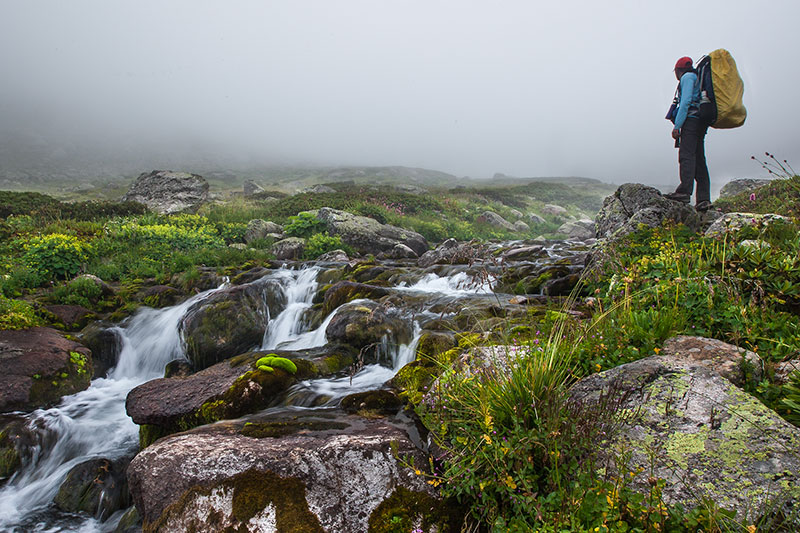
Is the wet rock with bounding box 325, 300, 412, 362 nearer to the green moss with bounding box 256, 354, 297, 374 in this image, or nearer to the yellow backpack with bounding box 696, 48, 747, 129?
the green moss with bounding box 256, 354, 297, 374

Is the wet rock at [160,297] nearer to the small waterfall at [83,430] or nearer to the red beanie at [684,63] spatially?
the small waterfall at [83,430]

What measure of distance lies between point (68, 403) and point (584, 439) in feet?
27.7

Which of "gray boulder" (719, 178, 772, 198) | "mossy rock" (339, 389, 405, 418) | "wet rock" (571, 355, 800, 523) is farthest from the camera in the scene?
"gray boulder" (719, 178, 772, 198)

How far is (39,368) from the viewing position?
259 inches

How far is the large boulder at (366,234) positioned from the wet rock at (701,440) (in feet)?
53.9

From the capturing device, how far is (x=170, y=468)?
10.1 feet

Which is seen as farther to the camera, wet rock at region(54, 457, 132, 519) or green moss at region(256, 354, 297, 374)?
green moss at region(256, 354, 297, 374)

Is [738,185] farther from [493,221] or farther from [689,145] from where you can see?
[689,145]

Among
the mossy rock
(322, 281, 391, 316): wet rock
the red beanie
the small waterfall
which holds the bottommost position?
the small waterfall

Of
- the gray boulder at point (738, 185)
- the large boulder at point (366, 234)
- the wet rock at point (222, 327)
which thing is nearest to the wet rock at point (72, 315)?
the wet rock at point (222, 327)

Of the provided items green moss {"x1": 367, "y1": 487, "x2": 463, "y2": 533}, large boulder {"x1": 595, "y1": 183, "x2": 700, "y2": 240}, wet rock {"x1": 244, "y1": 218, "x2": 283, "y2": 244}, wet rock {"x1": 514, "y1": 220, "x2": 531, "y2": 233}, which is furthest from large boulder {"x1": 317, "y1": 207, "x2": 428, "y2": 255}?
green moss {"x1": 367, "y1": 487, "x2": 463, "y2": 533}

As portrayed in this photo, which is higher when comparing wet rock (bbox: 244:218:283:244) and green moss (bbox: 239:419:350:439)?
green moss (bbox: 239:419:350:439)

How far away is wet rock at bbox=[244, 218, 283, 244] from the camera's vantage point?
19716 mm

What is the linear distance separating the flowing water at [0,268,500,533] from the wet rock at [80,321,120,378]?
13 centimetres
